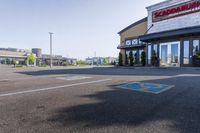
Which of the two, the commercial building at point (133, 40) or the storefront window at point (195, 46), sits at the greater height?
the commercial building at point (133, 40)

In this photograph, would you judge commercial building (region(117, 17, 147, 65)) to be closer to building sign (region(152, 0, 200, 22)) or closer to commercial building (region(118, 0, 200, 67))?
commercial building (region(118, 0, 200, 67))

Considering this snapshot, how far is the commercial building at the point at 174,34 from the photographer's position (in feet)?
55.7

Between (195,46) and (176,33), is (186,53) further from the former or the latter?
(176,33)

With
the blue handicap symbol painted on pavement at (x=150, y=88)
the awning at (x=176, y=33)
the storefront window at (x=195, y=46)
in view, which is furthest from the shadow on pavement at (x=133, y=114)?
the storefront window at (x=195, y=46)

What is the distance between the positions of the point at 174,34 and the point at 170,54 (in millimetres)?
3084

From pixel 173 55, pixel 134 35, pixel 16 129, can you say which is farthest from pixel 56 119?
pixel 134 35

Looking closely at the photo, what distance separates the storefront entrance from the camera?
1839cm

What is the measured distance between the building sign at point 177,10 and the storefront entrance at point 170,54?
4743 millimetres

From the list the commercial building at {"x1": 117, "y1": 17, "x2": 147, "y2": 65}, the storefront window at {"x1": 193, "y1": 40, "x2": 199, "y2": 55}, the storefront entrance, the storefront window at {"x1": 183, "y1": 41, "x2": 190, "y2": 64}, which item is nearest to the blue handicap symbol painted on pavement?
the storefront window at {"x1": 193, "y1": 40, "x2": 199, "y2": 55}

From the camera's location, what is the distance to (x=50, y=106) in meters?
3.38

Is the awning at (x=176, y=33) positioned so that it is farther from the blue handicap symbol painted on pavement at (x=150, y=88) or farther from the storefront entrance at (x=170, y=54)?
the blue handicap symbol painted on pavement at (x=150, y=88)

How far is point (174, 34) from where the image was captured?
57.1 ft

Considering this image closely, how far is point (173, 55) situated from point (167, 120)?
61.8 feet

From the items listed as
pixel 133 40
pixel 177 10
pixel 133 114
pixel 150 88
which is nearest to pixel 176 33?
pixel 177 10
